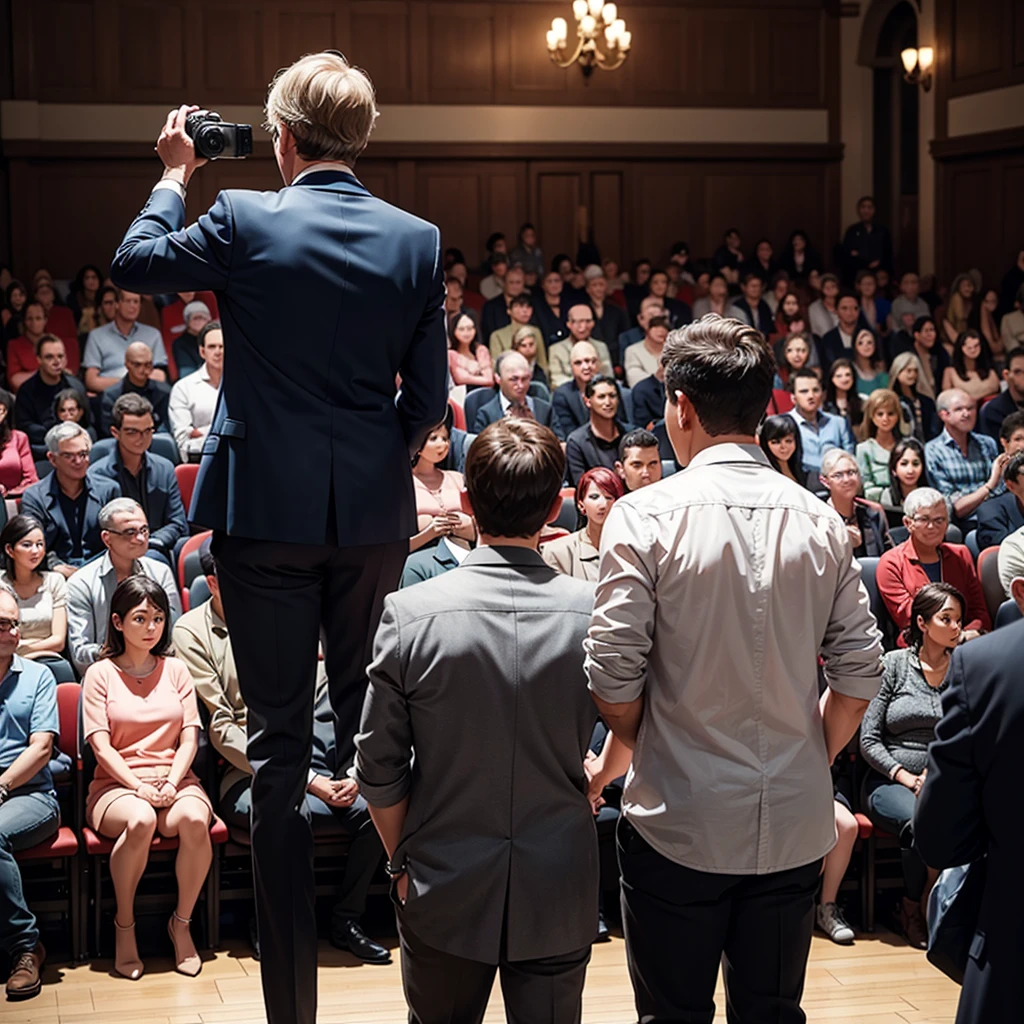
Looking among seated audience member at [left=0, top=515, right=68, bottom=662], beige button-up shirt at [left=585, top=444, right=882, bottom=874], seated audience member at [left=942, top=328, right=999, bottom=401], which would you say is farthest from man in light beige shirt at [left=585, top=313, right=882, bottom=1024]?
seated audience member at [left=942, top=328, right=999, bottom=401]

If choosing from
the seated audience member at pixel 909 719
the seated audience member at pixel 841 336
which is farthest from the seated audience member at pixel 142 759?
the seated audience member at pixel 841 336

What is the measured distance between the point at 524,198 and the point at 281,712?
996 cm

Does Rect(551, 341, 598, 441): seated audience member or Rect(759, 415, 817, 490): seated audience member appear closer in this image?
Rect(759, 415, 817, 490): seated audience member

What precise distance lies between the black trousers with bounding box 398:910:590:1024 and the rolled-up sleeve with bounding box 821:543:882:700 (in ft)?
1.62

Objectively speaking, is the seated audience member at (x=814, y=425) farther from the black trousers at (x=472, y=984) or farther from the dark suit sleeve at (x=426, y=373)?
the black trousers at (x=472, y=984)

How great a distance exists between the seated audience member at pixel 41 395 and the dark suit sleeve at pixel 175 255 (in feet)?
15.9

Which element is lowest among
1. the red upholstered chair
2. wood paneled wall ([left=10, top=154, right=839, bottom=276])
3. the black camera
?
the red upholstered chair

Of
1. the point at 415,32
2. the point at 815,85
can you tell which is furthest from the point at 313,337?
the point at 815,85

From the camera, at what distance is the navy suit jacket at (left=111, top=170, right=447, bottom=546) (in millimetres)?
1922

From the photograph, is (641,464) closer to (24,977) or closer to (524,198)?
(24,977)

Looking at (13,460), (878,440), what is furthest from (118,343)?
(878,440)

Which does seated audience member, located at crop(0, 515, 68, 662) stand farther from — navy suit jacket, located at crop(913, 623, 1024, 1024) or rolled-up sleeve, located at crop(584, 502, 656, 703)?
navy suit jacket, located at crop(913, 623, 1024, 1024)

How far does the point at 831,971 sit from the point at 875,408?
11.3 ft

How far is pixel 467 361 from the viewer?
305 inches
